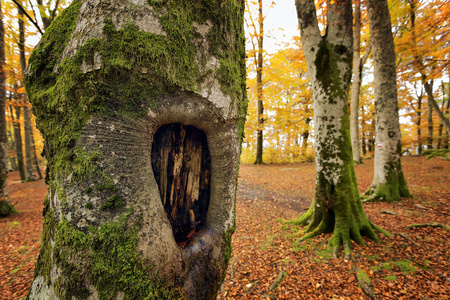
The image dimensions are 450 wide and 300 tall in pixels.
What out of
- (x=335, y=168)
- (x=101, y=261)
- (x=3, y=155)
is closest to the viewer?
(x=101, y=261)

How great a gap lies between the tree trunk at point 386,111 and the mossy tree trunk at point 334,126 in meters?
2.41

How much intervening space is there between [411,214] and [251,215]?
12.7 feet

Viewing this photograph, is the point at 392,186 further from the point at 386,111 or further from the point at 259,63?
the point at 259,63

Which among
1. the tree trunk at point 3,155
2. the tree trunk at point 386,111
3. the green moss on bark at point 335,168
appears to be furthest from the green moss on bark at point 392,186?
the tree trunk at point 3,155

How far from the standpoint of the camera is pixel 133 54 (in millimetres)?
944

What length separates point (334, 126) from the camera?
3.76 metres

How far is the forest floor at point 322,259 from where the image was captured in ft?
8.39

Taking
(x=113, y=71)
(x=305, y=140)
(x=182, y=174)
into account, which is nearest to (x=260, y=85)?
(x=305, y=140)

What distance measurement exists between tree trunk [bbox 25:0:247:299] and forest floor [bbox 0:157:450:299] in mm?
2293

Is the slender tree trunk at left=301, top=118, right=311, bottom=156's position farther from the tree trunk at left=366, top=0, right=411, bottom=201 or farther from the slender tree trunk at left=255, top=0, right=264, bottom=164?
the tree trunk at left=366, top=0, right=411, bottom=201

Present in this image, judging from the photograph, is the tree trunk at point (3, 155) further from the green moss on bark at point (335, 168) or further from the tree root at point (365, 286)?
the tree root at point (365, 286)

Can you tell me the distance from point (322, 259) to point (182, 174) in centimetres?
323

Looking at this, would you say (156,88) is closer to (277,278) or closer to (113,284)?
(113,284)

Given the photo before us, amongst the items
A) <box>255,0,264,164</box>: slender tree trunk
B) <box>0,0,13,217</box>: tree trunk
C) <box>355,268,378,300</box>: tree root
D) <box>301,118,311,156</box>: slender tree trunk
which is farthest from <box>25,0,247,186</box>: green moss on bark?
<box>301,118,311,156</box>: slender tree trunk
